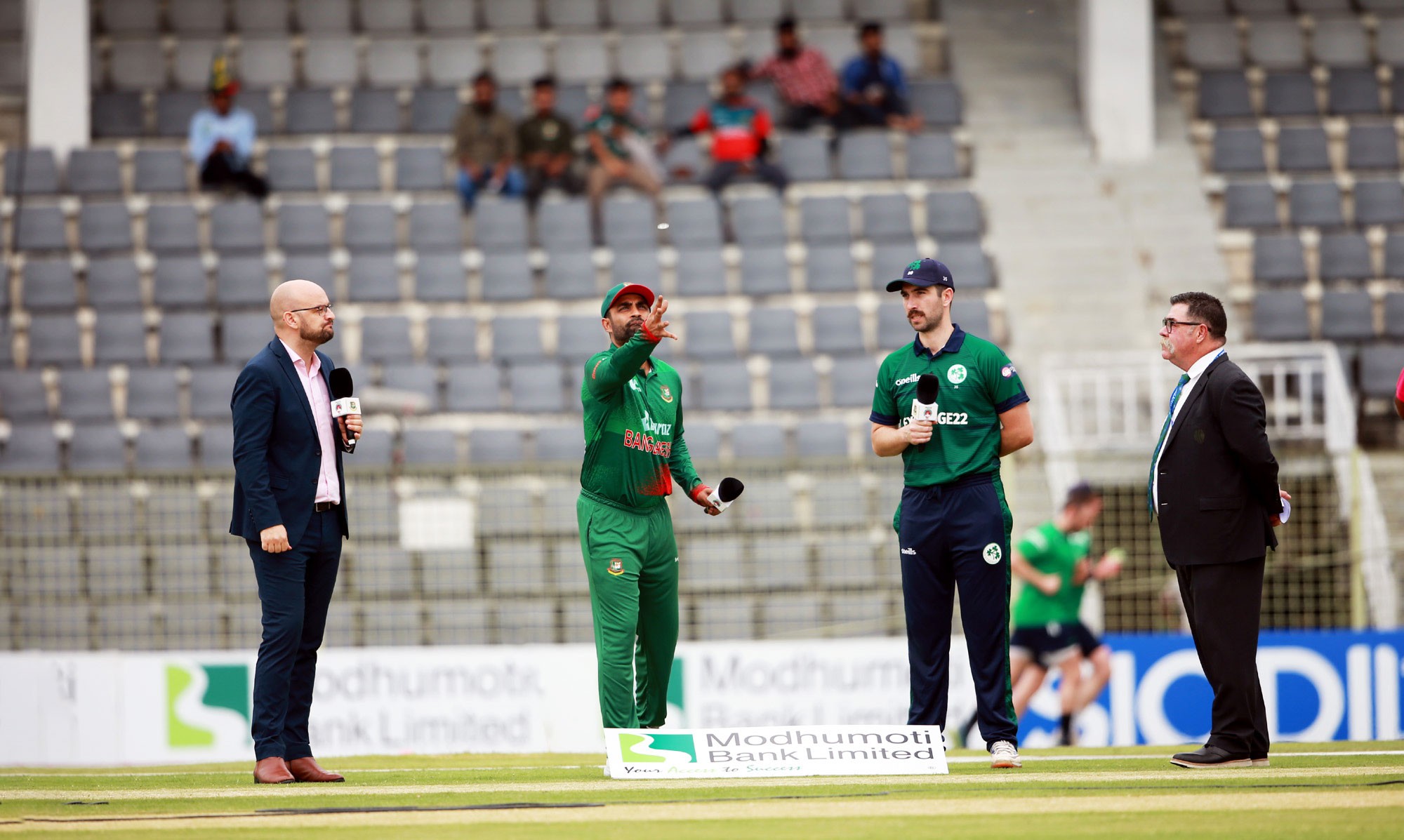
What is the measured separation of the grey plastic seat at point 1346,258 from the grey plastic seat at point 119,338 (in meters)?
11.6

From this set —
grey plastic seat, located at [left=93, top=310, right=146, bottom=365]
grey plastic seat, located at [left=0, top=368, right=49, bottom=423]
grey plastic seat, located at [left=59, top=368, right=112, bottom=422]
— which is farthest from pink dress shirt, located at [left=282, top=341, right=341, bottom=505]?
grey plastic seat, located at [left=93, top=310, right=146, bottom=365]

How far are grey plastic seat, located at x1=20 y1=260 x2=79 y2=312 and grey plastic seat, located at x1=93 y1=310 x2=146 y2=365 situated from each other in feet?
1.95

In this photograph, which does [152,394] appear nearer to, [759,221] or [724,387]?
[724,387]

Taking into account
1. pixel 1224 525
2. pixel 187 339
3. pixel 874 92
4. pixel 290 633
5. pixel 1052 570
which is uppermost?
pixel 874 92

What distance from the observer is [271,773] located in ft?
21.4

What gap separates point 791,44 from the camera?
17.5 metres

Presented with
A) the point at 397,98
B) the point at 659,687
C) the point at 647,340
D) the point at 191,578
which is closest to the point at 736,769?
the point at 659,687

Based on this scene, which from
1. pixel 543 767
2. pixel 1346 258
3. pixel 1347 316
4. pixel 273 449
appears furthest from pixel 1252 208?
pixel 273 449

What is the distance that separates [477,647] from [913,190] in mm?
7691

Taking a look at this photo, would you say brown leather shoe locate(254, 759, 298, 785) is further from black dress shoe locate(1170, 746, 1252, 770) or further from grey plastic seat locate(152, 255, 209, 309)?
grey plastic seat locate(152, 255, 209, 309)

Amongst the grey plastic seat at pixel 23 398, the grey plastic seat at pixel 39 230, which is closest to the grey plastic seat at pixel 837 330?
the grey plastic seat at pixel 23 398

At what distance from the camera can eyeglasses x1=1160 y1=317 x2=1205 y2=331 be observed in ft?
22.2

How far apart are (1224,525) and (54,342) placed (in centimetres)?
1198

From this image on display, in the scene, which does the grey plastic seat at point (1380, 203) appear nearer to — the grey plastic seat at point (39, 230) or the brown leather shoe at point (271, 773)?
the grey plastic seat at point (39, 230)
